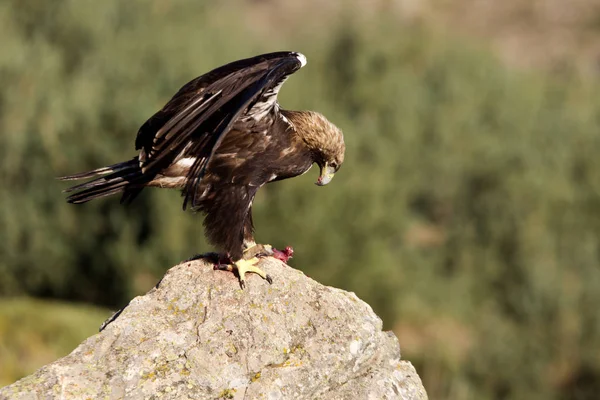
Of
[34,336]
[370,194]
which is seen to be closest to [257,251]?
[34,336]

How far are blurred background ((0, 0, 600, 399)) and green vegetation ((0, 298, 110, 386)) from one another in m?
0.04

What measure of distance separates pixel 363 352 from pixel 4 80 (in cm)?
1540

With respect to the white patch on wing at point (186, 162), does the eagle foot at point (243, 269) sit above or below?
below

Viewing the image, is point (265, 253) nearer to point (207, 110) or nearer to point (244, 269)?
point (244, 269)

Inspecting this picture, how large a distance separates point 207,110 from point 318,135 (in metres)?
0.84

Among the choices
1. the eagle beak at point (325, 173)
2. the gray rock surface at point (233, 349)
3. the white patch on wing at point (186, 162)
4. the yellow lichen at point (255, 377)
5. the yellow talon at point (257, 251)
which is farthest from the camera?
the eagle beak at point (325, 173)

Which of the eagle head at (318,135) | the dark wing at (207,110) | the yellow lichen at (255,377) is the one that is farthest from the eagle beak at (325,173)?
the yellow lichen at (255,377)

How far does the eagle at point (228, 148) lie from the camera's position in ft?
16.6

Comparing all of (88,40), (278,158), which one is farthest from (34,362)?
(88,40)

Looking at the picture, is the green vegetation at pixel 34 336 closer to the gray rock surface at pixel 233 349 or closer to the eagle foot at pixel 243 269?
the eagle foot at pixel 243 269

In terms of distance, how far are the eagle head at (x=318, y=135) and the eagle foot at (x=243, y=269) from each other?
96cm

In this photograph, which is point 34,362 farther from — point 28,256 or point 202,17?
point 202,17

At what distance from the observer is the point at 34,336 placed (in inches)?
446

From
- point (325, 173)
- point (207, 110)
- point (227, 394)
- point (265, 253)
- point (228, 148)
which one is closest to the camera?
point (227, 394)
